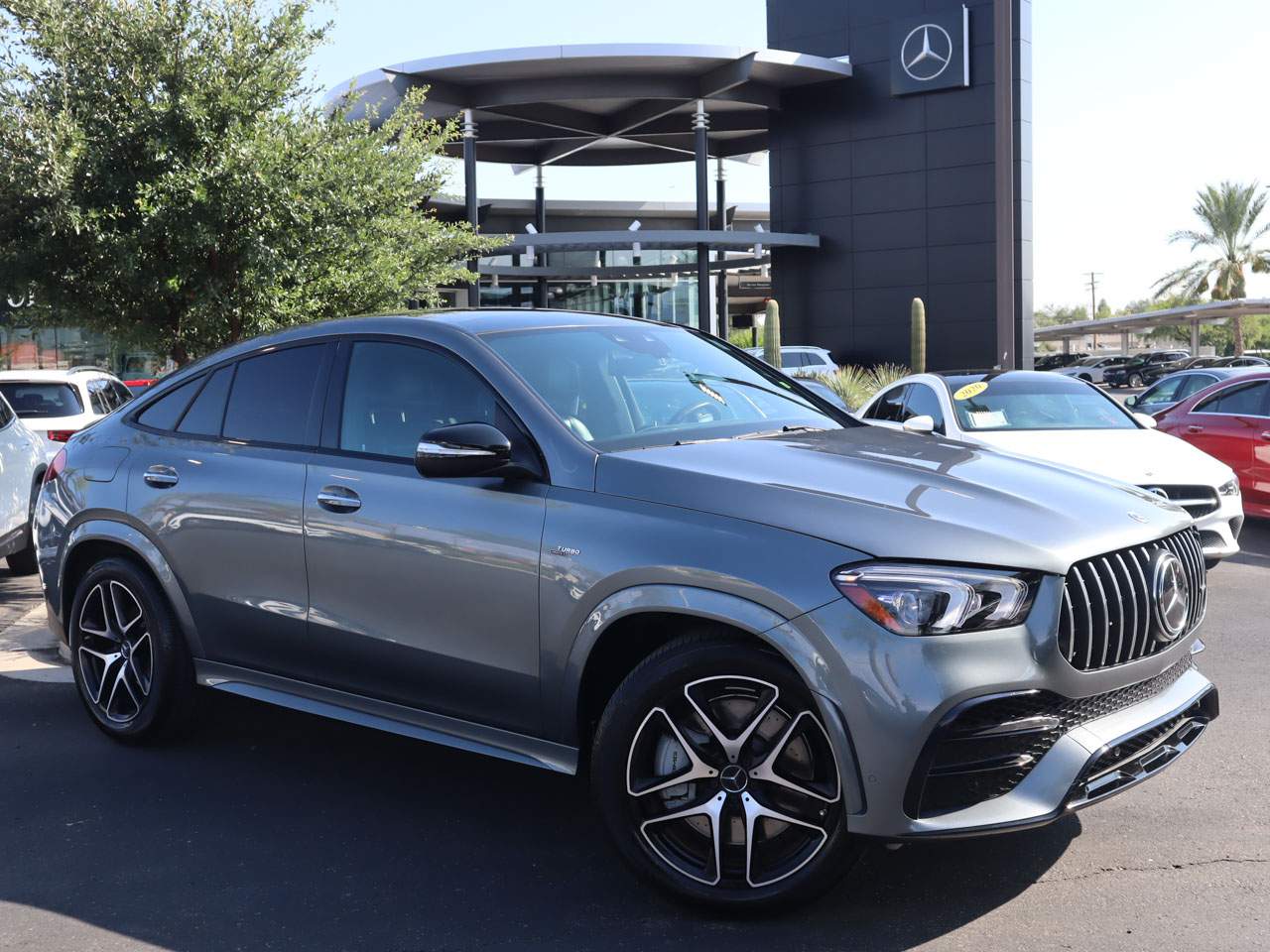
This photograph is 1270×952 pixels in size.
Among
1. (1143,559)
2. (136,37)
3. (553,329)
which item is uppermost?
(136,37)

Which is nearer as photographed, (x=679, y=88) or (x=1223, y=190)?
(x=679, y=88)

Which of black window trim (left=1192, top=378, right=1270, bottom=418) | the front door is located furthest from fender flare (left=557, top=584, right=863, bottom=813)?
black window trim (left=1192, top=378, right=1270, bottom=418)

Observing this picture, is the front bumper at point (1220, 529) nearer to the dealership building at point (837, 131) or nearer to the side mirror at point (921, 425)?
the side mirror at point (921, 425)

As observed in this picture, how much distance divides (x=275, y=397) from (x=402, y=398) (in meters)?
0.70

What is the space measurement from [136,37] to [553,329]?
24.3 feet

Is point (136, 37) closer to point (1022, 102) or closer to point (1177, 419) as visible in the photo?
point (1177, 419)

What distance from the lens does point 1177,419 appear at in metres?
11.9

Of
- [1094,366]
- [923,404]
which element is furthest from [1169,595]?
[1094,366]

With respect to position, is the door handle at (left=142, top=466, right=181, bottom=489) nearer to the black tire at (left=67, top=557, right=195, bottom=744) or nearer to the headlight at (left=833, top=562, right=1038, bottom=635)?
the black tire at (left=67, top=557, right=195, bottom=744)

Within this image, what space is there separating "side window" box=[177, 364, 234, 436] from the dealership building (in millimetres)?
30568

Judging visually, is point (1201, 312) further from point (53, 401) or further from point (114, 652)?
point (114, 652)

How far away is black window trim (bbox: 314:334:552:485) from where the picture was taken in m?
4.32

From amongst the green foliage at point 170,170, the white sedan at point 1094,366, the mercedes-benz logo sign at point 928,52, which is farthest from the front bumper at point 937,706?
the white sedan at point 1094,366

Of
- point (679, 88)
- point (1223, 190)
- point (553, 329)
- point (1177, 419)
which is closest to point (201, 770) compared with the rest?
point (553, 329)
